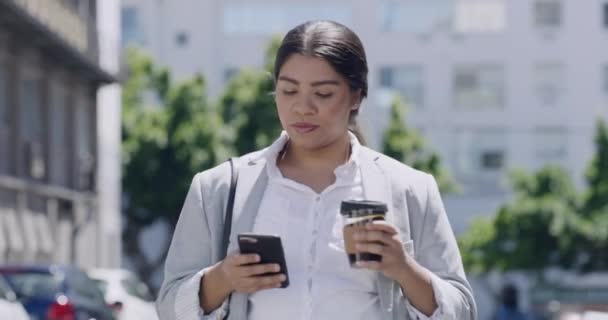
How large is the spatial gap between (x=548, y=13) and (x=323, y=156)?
55.9m

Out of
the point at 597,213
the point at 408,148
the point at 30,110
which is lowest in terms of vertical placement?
the point at 597,213

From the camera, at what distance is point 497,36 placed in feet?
195

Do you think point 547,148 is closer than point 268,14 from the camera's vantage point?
Yes

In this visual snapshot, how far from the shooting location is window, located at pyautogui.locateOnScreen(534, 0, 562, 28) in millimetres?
59344

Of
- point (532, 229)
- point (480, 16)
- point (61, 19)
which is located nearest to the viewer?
point (61, 19)

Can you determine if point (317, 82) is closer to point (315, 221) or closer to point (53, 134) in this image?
point (315, 221)

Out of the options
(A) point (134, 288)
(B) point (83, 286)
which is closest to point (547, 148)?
(A) point (134, 288)

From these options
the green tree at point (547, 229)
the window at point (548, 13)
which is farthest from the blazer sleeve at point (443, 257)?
the window at point (548, 13)

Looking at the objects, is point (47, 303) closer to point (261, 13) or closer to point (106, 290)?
point (106, 290)

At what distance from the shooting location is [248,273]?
4.01 m

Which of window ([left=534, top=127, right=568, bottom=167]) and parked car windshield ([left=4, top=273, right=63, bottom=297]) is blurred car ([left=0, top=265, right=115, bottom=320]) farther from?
window ([left=534, top=127, right=568, bottom=167])

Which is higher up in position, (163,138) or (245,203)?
(245,203)

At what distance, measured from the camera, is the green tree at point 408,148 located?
153 feet

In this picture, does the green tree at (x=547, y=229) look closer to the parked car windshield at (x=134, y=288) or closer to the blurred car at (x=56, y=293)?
the parked car windshield at (x=134, y=288)
